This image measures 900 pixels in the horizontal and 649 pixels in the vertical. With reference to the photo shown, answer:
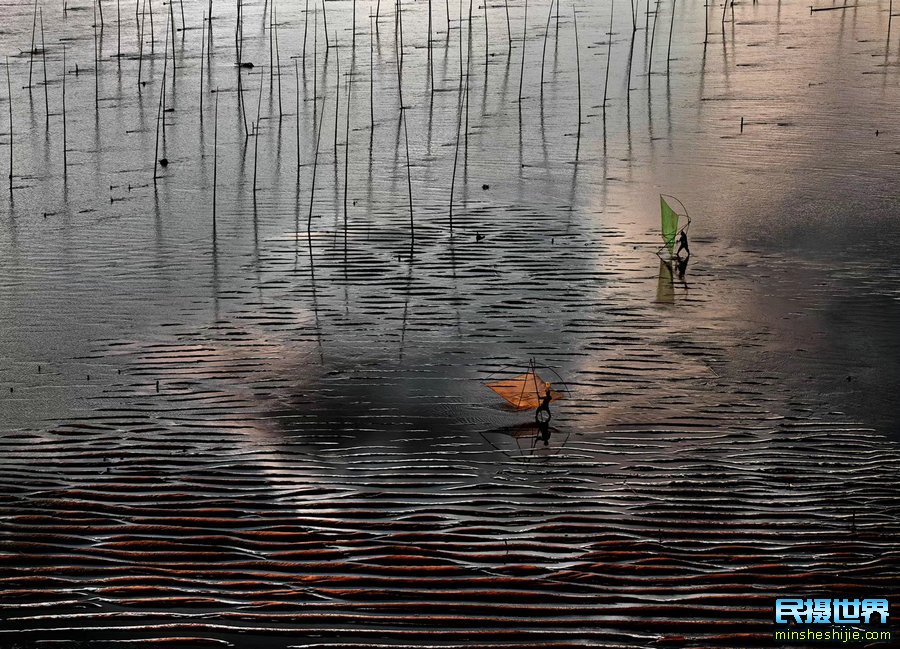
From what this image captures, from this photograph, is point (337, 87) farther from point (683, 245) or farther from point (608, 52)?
point (683, 245)

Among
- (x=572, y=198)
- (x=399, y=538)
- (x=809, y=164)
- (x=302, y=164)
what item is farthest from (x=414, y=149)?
(x=399, y=538)

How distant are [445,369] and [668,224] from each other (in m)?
2.31

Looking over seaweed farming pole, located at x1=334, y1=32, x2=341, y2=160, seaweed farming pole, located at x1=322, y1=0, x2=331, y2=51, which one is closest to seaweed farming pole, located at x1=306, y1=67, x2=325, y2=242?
seaweed farming pole, located at x1=334, y1=32, x2=341, y2=160

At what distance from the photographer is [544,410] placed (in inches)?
224

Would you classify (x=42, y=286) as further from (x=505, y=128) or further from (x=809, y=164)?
(x=809, y=164)

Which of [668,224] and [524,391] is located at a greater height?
[668,224]

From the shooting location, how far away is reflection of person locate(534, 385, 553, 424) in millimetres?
5629

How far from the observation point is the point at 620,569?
434 centimetres

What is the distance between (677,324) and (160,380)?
2.98m

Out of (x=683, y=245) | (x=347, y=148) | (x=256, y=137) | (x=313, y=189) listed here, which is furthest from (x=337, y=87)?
(x=683, y=245)

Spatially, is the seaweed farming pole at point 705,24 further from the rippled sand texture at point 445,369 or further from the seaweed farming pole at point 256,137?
the seaweed farming pole at point 256,137

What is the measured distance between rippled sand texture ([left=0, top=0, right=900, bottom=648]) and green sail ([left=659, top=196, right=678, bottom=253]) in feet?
0.83

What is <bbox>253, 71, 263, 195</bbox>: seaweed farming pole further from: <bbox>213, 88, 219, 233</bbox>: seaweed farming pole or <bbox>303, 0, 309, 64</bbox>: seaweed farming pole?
<bbox>303, 0, 309, 64</bbox>: seaweed farming pole

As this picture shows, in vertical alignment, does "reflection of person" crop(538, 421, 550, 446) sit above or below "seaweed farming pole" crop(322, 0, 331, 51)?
below
